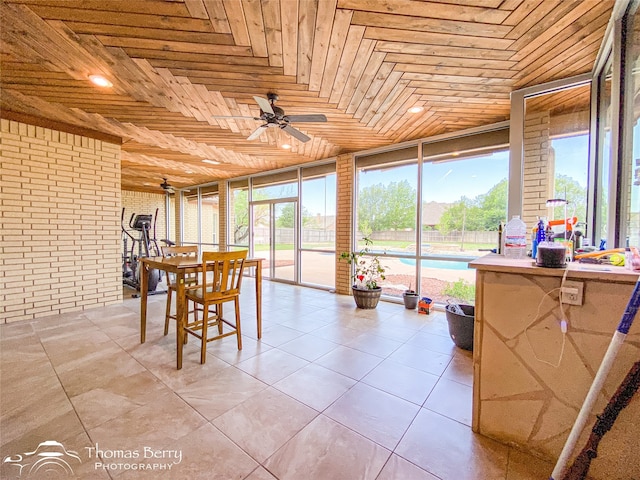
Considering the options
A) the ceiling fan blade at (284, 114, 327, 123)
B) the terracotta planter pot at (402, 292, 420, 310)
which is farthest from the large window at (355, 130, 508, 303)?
the ceiling fan blade at (284, 114, 327, 123)

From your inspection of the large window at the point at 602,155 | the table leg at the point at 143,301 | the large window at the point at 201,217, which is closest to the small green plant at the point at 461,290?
the large window at the point at 602,155

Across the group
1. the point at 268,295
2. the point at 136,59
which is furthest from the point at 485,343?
the point at 268,295

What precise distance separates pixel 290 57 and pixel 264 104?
0.51 meters

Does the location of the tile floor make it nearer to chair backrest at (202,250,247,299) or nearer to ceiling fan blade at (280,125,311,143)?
chair backrest at (202,250,247,299)

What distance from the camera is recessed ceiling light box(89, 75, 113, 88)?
101 inches

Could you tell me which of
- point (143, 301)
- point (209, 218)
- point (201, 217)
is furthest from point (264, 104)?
point (201, 217)

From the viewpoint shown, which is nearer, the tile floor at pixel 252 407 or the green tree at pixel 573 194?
the tile floor at pixel 252 407

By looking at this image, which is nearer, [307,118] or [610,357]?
[610,357]

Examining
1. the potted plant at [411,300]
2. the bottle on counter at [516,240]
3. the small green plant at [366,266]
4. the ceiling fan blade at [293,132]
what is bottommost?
the potted plant at [411,300]

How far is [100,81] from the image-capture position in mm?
2635

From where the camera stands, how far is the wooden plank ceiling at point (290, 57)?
5.98ft

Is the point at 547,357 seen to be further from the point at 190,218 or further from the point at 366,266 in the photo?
the point at 190,218

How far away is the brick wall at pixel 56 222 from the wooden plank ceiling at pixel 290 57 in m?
0.47

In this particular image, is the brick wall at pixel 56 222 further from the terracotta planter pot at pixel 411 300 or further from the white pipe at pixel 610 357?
the white pipe at pixel 610 357
